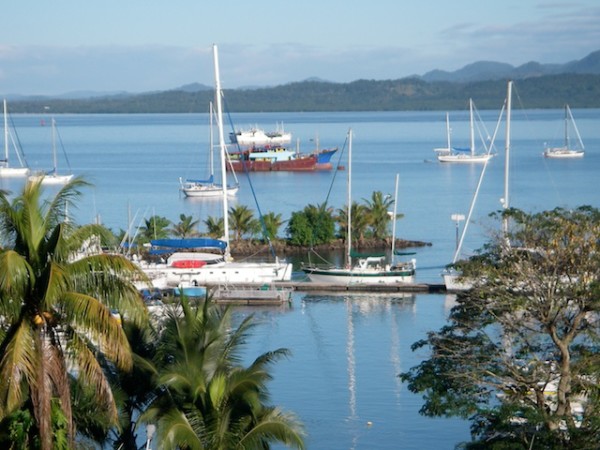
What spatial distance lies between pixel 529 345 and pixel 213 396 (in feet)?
14.3

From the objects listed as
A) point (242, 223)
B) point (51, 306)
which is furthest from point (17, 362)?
point (242, 223)

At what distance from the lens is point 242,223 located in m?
43.8

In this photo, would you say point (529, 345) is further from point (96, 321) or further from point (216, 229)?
point (216, 229)

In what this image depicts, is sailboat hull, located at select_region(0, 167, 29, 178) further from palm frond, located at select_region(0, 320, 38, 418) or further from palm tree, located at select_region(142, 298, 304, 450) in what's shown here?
palm frond, located at select_region(0, 320, 38, 418)

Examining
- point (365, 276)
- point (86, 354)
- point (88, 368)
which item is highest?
point (86, 354)

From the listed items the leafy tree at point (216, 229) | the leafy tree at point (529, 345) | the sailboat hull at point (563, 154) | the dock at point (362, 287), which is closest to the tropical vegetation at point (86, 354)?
the leafy tree at point (529, 345)

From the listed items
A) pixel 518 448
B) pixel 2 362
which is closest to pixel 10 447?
pixel 2 362

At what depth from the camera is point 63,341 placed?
10891 mm

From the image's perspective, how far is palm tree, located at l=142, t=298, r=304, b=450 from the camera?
1172 cm

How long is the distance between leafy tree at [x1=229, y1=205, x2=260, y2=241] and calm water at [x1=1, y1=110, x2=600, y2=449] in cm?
425

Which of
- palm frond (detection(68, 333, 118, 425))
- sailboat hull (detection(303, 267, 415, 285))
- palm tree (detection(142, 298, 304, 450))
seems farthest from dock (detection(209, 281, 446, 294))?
palm frond (detection(68, 333, 118, 425))

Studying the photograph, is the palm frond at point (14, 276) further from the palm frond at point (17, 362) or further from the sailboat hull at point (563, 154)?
the sailboat hull at point (563, 154)

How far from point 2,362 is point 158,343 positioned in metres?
3.23

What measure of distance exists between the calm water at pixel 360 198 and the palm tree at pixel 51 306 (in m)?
1.29
